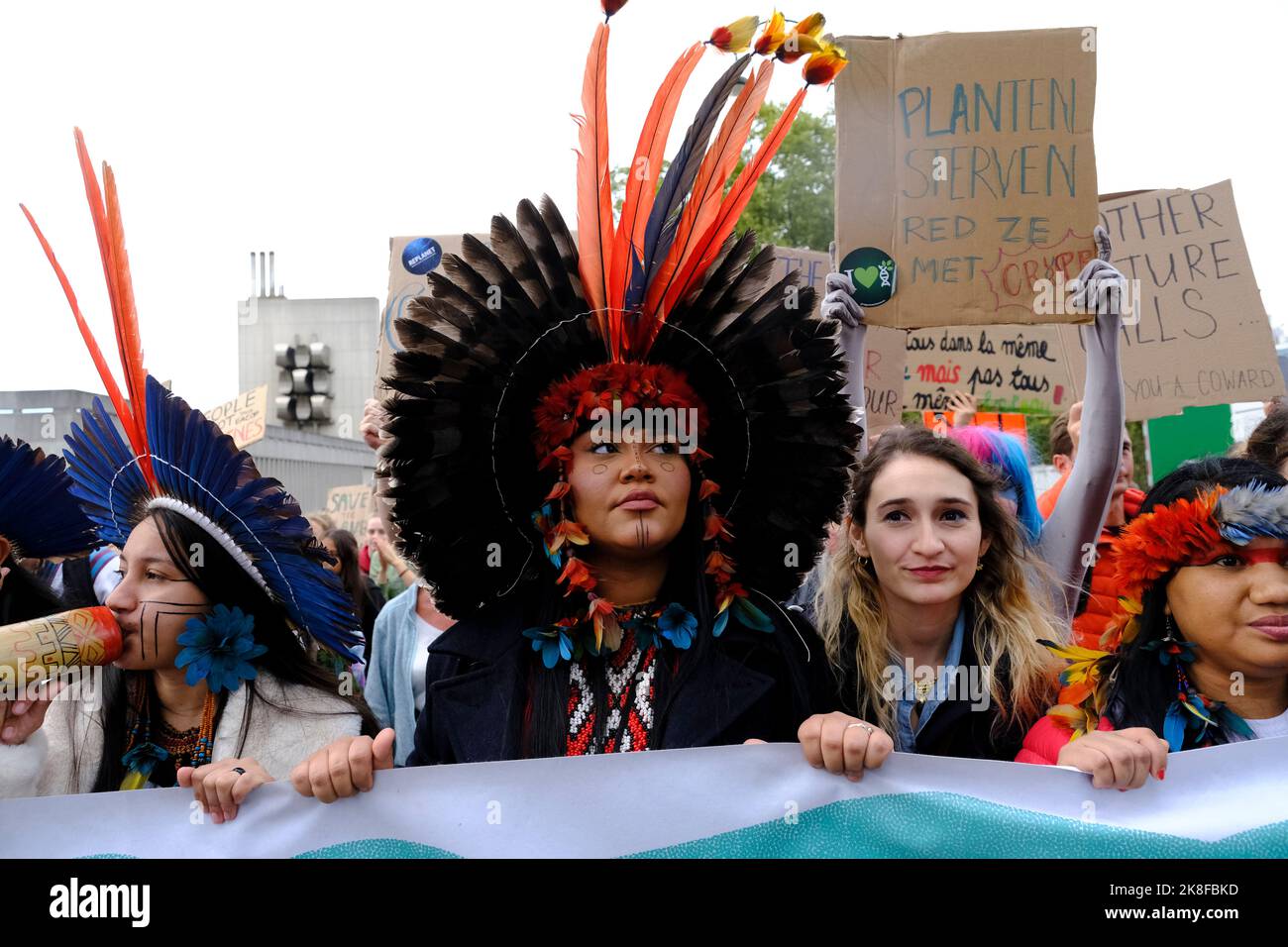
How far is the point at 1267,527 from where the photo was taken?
2.29 metres

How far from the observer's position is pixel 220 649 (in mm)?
2604

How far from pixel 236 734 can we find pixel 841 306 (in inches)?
74.1

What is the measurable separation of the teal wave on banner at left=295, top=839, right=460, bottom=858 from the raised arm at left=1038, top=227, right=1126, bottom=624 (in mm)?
1768

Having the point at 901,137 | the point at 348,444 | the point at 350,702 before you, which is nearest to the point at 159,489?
the point at 350,702

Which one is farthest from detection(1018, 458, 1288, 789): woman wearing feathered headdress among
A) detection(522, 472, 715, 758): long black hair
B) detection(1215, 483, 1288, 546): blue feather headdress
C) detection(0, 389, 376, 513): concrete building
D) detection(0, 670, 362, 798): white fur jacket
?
detection(0, 389, 376, 513): concrete building

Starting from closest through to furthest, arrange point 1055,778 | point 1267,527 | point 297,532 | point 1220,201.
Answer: point 1055,778 < point 1267,527 < point 297,532 < point 1220,201

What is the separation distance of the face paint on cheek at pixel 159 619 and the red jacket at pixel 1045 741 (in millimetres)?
1727

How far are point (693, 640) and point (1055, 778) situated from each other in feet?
2.36

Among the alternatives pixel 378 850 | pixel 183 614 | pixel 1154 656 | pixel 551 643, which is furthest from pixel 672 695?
pixel 183 614

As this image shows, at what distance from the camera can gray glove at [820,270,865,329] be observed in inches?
132

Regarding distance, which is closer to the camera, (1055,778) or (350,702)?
(1055,778)

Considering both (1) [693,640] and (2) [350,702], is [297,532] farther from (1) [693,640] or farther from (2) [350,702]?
(1) [693,640]

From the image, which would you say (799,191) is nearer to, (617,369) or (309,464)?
(309,464)
